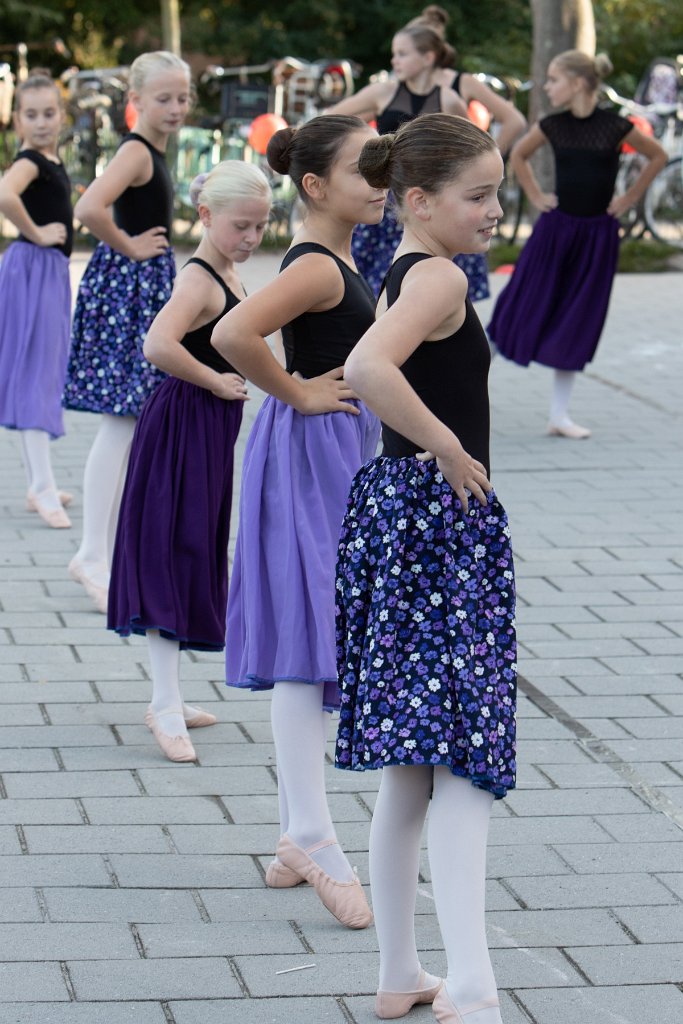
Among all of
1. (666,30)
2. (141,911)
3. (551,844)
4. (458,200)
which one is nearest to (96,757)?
(141,911)

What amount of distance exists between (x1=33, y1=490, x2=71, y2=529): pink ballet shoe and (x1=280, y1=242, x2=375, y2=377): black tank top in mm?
3339

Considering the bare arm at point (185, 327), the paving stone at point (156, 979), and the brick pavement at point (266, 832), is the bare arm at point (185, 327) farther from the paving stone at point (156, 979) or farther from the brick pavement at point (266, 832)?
the paving stone at point (156, 979)

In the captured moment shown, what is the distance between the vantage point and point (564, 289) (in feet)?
29.2

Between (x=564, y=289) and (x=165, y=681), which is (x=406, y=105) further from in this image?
(x=165, y=681)

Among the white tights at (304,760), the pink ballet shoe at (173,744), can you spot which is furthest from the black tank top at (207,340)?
the white tights at (304,760)

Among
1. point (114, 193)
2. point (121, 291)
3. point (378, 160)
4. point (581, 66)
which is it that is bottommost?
point (121, 291)

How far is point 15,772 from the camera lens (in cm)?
423

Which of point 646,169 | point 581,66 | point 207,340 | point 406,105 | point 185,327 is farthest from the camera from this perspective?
point 646,169

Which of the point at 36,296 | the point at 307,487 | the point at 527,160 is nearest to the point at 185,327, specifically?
the point at 307,487

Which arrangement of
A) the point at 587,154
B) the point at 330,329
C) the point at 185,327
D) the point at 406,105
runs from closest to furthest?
the point at 330,329 < the point at 185,327 < the point at 406,105 < the point at 587,154

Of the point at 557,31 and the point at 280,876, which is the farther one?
the point at 557,31

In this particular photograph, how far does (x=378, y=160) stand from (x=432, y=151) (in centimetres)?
14

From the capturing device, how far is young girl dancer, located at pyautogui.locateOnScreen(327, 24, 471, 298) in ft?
26.7

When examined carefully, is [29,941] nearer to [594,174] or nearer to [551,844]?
[551,844]
